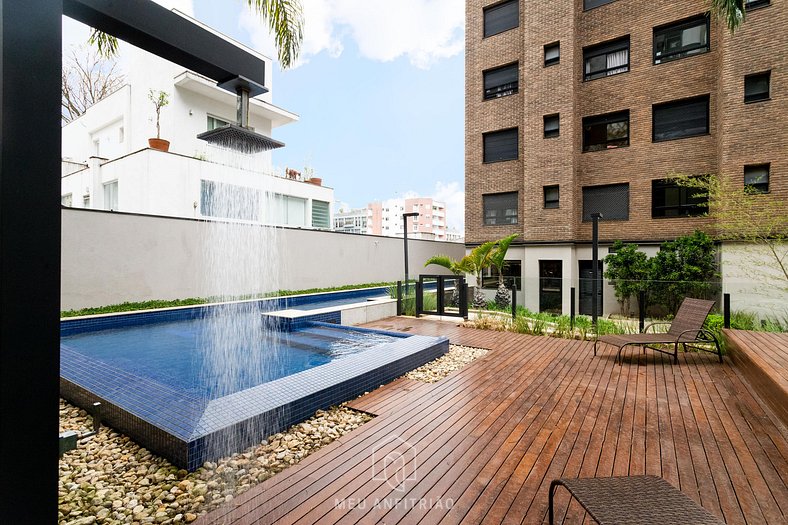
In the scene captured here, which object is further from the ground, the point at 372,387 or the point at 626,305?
the point at 626,305

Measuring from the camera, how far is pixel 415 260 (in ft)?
63.2

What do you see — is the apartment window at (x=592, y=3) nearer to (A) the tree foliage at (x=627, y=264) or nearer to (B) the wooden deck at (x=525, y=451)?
(A) the tree foliage at (x=627, y=264)

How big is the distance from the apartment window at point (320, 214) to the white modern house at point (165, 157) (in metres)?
0.04

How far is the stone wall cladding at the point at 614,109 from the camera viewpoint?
10.2m

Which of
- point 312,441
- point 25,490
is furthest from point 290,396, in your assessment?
point 25,490

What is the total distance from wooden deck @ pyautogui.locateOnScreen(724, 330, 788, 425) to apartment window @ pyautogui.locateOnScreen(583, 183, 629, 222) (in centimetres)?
785

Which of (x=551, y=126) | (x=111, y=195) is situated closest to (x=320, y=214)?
(x=111, y=195)

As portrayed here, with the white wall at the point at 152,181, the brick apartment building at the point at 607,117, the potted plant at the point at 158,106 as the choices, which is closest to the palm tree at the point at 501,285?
the brick apartment building at the point at 607,117

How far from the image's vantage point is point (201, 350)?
660 cm

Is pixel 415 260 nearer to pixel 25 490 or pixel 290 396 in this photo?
pixel 290 396

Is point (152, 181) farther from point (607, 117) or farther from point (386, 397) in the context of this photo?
point (607, 117)

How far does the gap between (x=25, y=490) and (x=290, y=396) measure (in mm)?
2784

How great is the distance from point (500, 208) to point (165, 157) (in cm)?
1160

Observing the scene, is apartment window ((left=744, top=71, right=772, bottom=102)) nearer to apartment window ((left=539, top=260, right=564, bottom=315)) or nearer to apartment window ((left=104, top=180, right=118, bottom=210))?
apartment window ((left=539, top=260, right=564, bottom=315))
